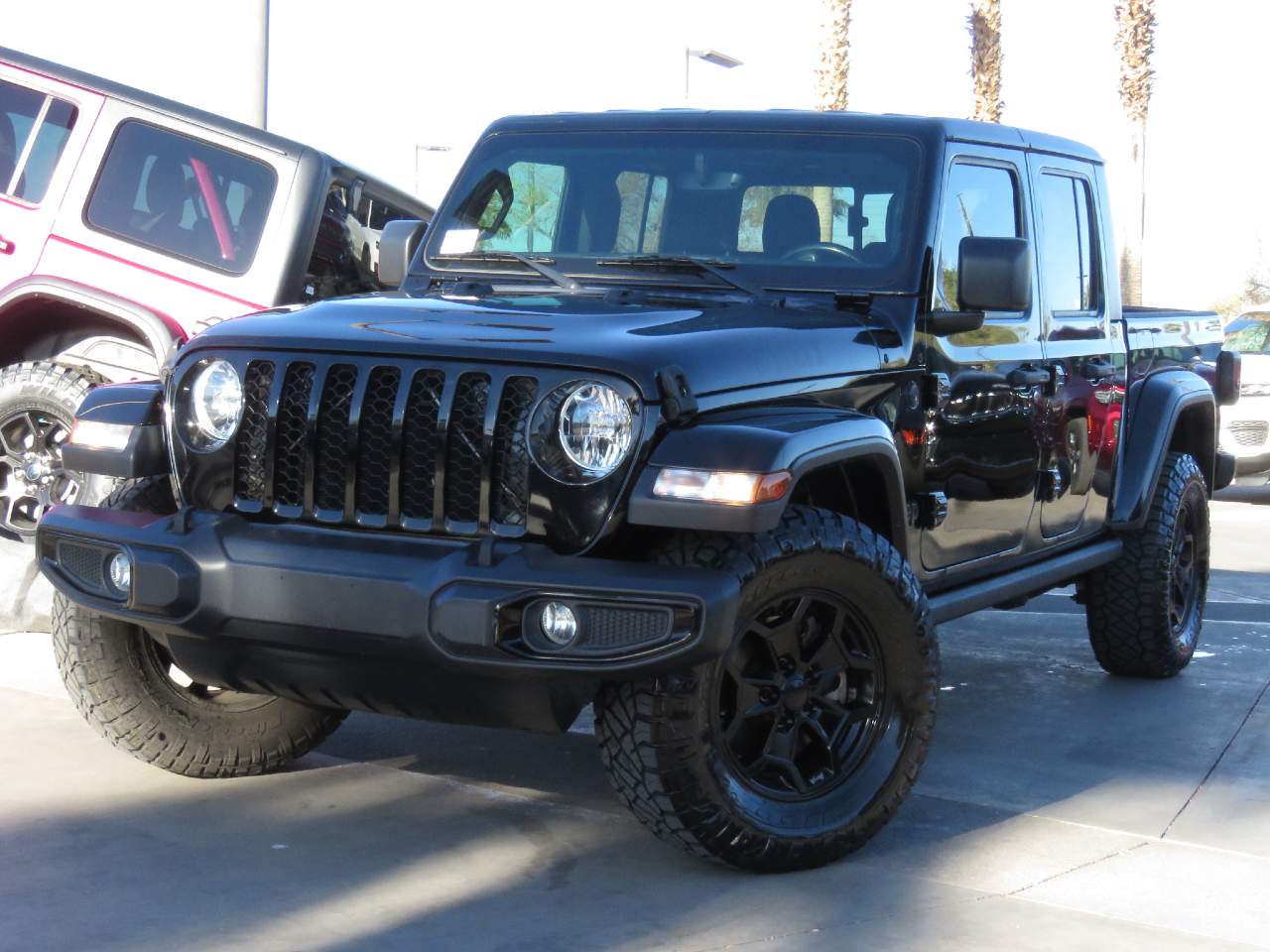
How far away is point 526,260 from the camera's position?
5.09 m

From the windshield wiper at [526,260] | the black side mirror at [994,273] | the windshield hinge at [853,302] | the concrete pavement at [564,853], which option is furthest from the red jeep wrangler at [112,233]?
the black side mirror at [994,273]

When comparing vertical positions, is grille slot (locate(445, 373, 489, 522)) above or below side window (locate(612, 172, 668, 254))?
below

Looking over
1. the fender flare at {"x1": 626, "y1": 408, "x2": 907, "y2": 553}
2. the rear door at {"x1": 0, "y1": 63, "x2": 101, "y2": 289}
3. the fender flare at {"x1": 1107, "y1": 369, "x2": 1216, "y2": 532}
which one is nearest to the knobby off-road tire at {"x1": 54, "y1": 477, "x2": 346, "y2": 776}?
the fender flare at {"x1": 626, "y1": 408, "x2": 907, "y2": 553}

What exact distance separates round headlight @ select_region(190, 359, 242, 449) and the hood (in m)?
0.07

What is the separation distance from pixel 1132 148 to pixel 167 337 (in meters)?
17.8

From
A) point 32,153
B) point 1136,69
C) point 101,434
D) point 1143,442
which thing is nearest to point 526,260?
point 101,434

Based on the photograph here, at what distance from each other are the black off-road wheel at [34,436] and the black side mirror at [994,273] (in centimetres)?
443

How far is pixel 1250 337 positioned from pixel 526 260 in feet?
39.1

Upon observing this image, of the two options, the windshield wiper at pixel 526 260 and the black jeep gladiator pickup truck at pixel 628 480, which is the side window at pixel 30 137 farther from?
the windshield wiper at pixel 526 260

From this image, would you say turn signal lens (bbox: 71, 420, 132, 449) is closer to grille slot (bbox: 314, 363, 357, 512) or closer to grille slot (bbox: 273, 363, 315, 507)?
grille slot (bbox: 273, 363, 315, 507)

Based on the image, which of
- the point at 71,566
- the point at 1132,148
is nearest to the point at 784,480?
the point at 71,566

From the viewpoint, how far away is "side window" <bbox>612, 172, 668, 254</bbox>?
16.8 ft

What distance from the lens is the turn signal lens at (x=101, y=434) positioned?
4.39 meters

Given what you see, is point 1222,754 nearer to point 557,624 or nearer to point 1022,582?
point 1022,582
